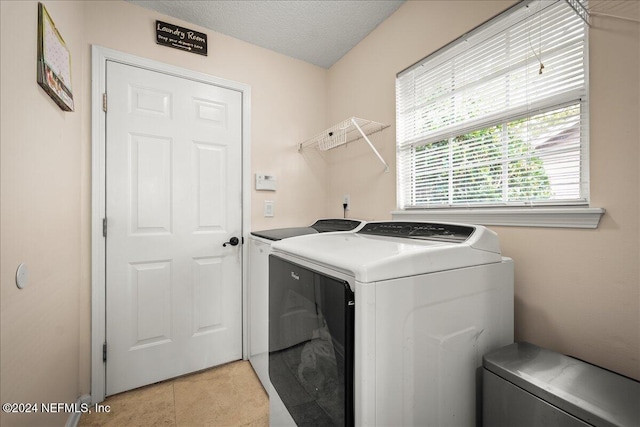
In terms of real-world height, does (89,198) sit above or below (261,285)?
above

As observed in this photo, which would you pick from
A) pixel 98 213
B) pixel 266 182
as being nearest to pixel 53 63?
pixel 98 213

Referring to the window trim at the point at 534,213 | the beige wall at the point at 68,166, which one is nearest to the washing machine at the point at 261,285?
the beige wall at the point at 68,166

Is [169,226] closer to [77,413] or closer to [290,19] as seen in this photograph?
[77,413]

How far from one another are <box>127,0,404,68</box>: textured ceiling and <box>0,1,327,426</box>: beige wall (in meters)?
0.11

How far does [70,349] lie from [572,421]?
2.17 m

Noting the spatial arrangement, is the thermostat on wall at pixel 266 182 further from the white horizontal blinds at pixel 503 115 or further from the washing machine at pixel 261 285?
the white horizontal blinds at pixel 503 115

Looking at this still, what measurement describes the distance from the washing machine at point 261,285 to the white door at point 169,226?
0.17 meters

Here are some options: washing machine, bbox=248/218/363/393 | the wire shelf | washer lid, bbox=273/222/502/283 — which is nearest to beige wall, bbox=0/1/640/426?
the wire shelf

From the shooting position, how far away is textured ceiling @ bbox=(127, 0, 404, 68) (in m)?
1.82

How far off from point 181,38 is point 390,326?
230 centimetres

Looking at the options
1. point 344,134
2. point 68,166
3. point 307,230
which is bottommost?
point 307,230

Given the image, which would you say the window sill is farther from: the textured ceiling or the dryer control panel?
the textured ceiling

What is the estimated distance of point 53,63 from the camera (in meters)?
1.22

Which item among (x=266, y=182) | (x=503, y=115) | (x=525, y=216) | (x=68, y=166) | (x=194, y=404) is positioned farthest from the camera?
(x=266, y=182)
